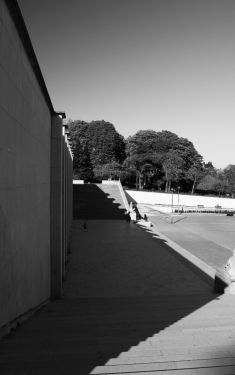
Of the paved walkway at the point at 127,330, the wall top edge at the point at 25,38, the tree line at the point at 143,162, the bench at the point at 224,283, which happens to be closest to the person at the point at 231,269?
the bench at the point at 224,283

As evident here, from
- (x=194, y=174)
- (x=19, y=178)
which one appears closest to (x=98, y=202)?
(x=19, y=178)

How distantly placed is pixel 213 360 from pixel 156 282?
903 centimetres

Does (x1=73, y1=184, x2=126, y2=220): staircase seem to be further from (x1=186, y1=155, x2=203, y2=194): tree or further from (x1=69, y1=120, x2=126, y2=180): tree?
(x1=186, y1=155, x2=203, y2=194): tree

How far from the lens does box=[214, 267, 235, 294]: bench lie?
37.0 ft

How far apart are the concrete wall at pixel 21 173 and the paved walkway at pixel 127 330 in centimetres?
70

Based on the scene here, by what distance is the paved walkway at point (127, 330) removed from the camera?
15.8ft

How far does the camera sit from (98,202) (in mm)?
39750

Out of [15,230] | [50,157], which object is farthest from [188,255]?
[15,230]

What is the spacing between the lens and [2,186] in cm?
522

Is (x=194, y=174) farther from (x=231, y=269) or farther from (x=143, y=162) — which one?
(x=231, y=269)

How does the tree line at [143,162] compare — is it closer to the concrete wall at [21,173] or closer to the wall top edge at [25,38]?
the concrete wall at [21,173]

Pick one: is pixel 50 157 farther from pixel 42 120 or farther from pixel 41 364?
pixel 41 364

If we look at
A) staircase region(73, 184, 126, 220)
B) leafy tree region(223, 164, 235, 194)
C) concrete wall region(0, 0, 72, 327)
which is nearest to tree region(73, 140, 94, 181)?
staircase region(73, 184, 126, 220)

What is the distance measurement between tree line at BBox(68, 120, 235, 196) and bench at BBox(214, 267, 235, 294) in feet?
163
